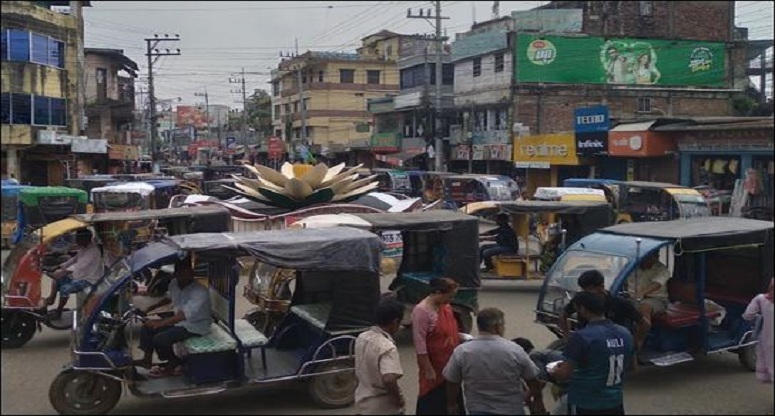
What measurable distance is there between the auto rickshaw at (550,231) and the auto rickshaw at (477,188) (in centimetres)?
1036

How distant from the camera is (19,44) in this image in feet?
18.1

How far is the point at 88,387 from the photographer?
6520 millimetres

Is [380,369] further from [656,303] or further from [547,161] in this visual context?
[547,161]

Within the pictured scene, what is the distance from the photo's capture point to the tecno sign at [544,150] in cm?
2953

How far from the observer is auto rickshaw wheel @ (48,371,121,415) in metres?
6.29

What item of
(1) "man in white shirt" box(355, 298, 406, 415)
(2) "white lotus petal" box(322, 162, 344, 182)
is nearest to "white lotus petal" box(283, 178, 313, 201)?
(2) "white lotus petal" box(322, 162, 344, 182)

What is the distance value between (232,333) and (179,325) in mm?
461

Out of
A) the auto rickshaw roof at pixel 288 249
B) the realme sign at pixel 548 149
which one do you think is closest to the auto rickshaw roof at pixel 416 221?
the auto rickshaw roof at pixel 288 249

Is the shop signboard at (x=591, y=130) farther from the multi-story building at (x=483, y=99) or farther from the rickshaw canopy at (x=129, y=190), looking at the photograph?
the rickshaw canopy at (x=129, y=190)

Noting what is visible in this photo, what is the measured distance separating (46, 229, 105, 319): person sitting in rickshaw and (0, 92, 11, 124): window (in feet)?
19.2

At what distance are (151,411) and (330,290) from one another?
218 cm

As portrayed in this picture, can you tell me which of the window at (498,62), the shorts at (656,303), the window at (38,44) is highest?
the window at (498,62)

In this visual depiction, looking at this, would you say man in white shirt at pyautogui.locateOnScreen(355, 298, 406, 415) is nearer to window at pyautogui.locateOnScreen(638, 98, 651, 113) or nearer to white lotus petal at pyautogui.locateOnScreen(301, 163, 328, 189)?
white lotus petal at pyautogui.locateOnScreen(301, 163, 328, 189)

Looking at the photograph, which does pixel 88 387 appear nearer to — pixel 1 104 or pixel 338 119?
pixel 1 104
